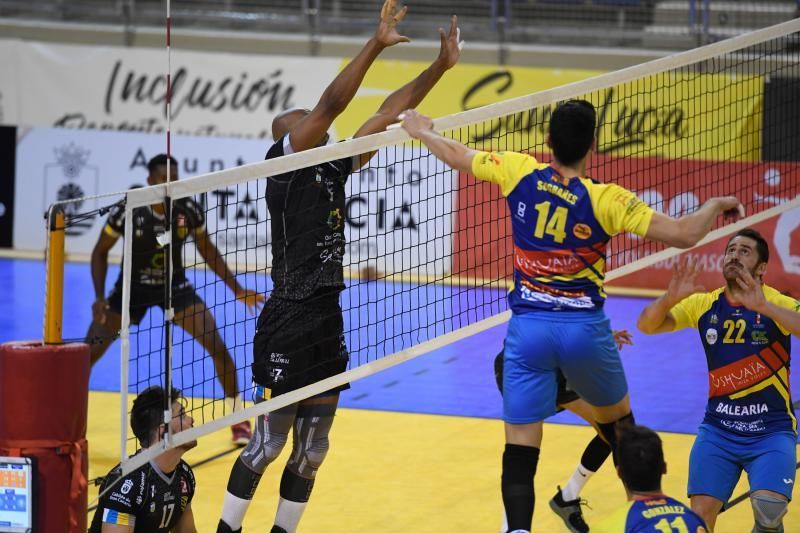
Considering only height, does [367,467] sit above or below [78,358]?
below

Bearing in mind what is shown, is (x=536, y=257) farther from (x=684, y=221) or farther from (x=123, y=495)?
(x=123, y=495)

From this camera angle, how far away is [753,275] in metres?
6.71

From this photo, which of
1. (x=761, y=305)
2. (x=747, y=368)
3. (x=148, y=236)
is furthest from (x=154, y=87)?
(x=761, y=305)

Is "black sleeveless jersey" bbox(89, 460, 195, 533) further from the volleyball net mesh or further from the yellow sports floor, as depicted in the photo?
the yellow sports floor

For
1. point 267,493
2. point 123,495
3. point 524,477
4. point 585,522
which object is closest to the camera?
point 524,477

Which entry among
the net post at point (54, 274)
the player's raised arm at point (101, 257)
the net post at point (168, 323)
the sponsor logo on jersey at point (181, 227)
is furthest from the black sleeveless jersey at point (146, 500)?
the player's raised arm at point (101, 257)

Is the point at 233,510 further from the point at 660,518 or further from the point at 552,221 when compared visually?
the point at 660,518

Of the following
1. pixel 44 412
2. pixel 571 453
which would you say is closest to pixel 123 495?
pixel 44 412

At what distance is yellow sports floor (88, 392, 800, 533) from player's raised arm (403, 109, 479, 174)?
270cm

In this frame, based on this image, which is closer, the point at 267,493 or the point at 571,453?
the point at 267,493

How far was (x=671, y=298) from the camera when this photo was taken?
6520mm

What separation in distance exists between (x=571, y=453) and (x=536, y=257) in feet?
13.8

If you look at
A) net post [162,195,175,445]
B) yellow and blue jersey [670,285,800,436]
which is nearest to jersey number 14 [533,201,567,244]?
yellow and blue jersey [670,285,800,436]

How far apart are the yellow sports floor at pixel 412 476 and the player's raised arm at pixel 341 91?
2627 mm
